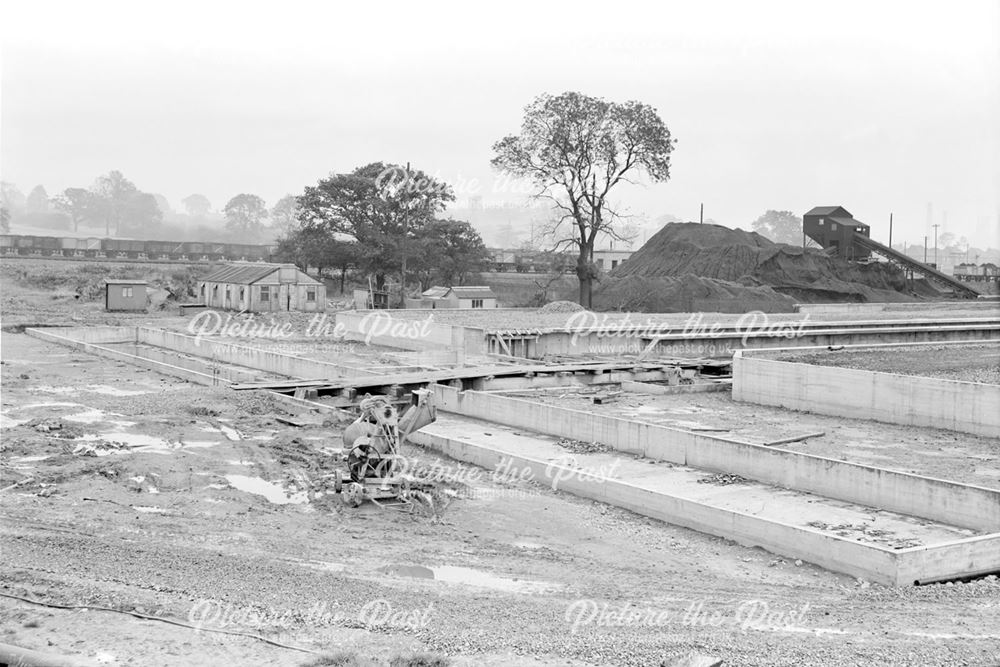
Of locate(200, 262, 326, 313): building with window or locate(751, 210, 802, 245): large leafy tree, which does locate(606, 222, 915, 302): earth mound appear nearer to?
locate(200, 262, 326, 313): building with window

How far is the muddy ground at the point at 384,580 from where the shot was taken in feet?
28.8

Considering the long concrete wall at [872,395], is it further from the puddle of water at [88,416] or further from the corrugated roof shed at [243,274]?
the corrugated roof shed at [243,274]

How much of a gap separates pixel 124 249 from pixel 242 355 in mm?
50807

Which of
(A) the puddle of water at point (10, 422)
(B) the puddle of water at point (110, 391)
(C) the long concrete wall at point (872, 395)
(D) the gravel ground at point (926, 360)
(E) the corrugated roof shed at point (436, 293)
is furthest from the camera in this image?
(E) the corrugated roof shed at point (436, 293)

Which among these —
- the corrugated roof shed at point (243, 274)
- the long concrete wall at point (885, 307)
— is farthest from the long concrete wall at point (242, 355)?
the long concrete wall at point (885, 307)

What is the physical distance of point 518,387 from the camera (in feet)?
82.6

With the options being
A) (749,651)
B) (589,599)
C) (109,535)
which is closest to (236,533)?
(109,535)

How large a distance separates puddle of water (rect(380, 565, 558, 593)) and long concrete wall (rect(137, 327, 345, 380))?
13.9m

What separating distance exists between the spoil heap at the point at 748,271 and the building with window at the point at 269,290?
1371cm

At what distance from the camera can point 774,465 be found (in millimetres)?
15789

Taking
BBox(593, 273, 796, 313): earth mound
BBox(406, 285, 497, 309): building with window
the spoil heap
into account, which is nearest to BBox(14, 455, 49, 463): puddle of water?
BBox(406, 285, 497, 309): building with window

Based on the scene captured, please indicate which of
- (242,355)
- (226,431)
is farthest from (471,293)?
(226,431)

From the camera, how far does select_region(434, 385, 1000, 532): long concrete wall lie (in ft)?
44.5

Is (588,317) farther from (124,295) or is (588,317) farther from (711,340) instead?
(124,295)
